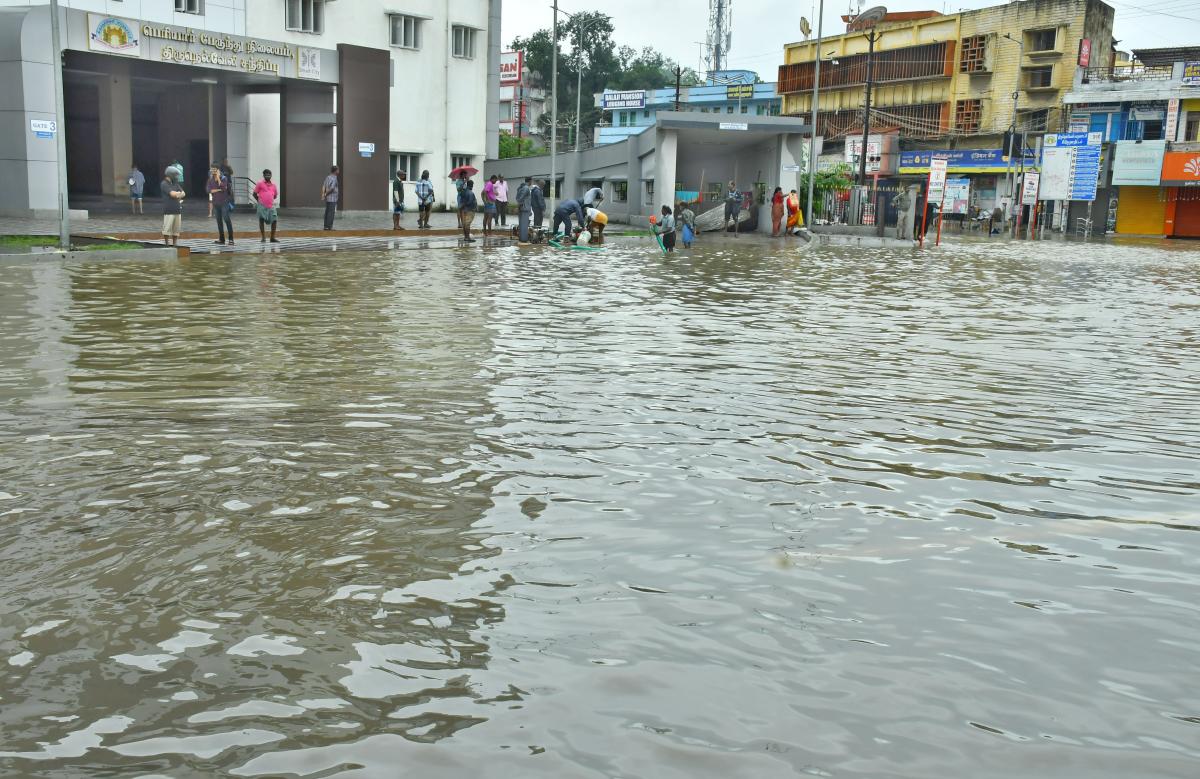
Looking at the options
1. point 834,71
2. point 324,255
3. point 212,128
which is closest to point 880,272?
point 324,255

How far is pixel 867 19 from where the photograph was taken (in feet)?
258

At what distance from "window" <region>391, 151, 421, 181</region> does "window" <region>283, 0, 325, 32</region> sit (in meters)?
6.28

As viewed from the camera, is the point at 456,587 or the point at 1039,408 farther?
the point at 1039,408

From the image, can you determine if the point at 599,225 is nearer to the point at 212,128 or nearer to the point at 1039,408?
the point at 212,128

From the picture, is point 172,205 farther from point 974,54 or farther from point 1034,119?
point 974,54

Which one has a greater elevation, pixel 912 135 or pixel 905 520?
pixel 912 135

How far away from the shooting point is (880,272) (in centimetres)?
2603

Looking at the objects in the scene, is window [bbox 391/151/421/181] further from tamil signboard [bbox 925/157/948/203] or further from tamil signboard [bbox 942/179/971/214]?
tamil signboard [bbox 942/179/971/214]

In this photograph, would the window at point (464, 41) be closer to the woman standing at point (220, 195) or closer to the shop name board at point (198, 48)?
the shop name board at point (198, 48)

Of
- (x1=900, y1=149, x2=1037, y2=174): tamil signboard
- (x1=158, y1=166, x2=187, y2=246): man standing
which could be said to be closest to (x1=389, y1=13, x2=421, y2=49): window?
(x1=158, y1=166, x2=187, y2=246): man standing

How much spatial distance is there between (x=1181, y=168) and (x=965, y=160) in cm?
1510

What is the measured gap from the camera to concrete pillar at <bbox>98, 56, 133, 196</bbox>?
140 ft

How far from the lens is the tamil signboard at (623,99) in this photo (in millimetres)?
116875

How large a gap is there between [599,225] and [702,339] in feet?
64.5
